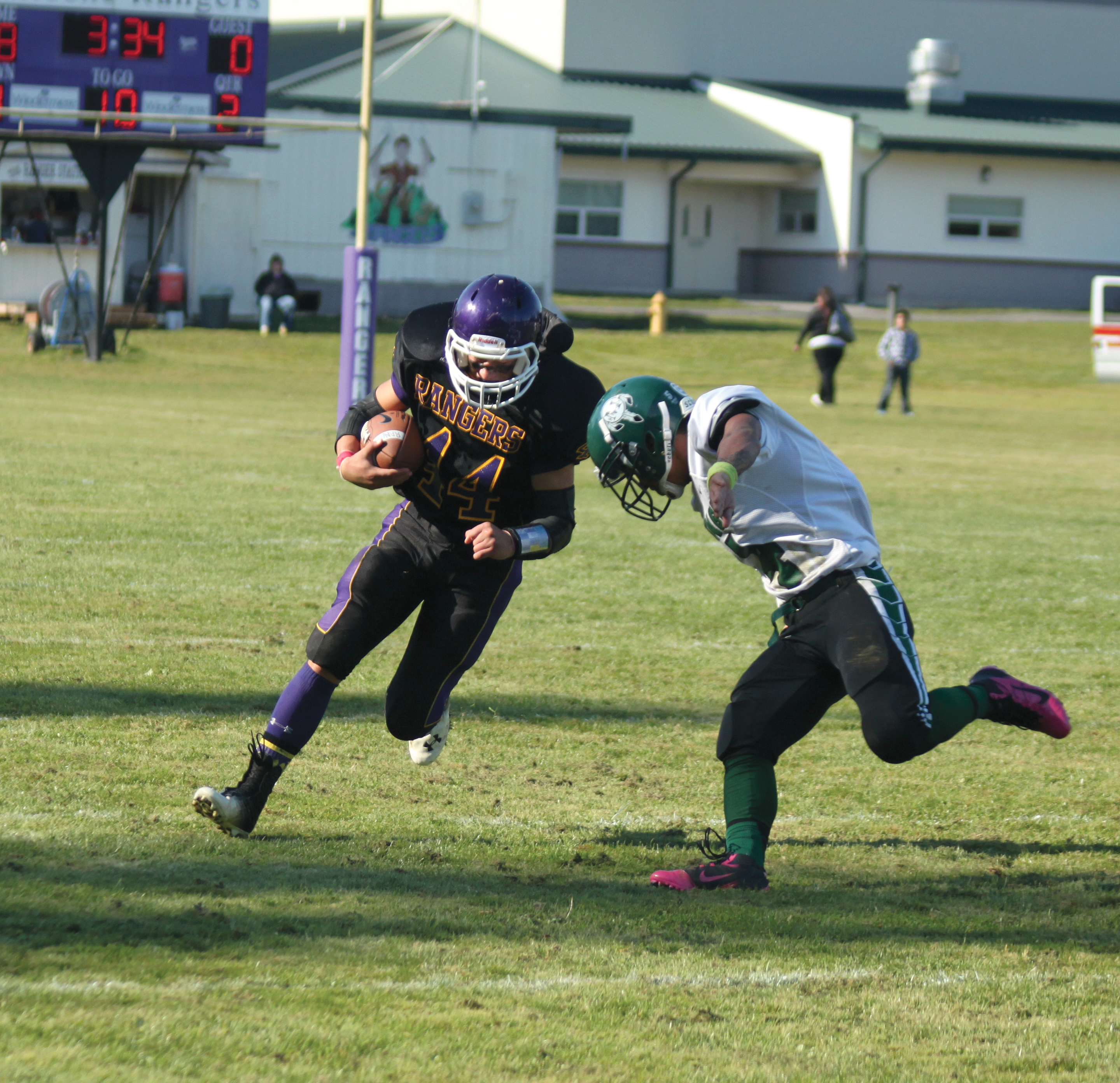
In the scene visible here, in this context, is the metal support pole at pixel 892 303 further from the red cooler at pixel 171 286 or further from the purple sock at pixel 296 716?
the purple sock at pixel 296 716

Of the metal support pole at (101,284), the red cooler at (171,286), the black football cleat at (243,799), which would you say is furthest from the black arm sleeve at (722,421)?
the red cooler at (171,286)

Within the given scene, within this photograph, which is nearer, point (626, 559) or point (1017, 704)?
point (1017, 704)

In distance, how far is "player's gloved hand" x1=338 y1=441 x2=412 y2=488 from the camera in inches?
204

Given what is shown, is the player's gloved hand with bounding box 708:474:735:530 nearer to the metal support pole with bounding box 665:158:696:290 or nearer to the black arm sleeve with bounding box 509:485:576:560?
the black arm sleeve with bounding box 509:485:576:560

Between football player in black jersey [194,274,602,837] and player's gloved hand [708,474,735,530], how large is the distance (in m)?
0.79

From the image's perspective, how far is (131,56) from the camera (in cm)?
2084

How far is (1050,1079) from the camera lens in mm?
3568

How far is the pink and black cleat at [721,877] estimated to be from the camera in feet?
15.9

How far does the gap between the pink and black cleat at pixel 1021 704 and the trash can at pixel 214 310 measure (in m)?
27.6

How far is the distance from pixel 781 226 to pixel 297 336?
19.6 metres

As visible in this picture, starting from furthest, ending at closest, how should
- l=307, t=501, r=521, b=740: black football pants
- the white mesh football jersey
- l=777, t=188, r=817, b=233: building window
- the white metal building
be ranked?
l=777, t=188, r=817, b=233: building window → the white metal building → l=307, t=501, r=521, b=740: black football pants → the white mesh football jersey

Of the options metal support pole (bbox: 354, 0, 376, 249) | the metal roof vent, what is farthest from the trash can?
the metal roof vent

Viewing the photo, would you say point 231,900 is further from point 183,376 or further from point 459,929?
point 183,376

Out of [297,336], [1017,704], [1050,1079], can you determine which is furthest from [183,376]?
[1050,1079]
